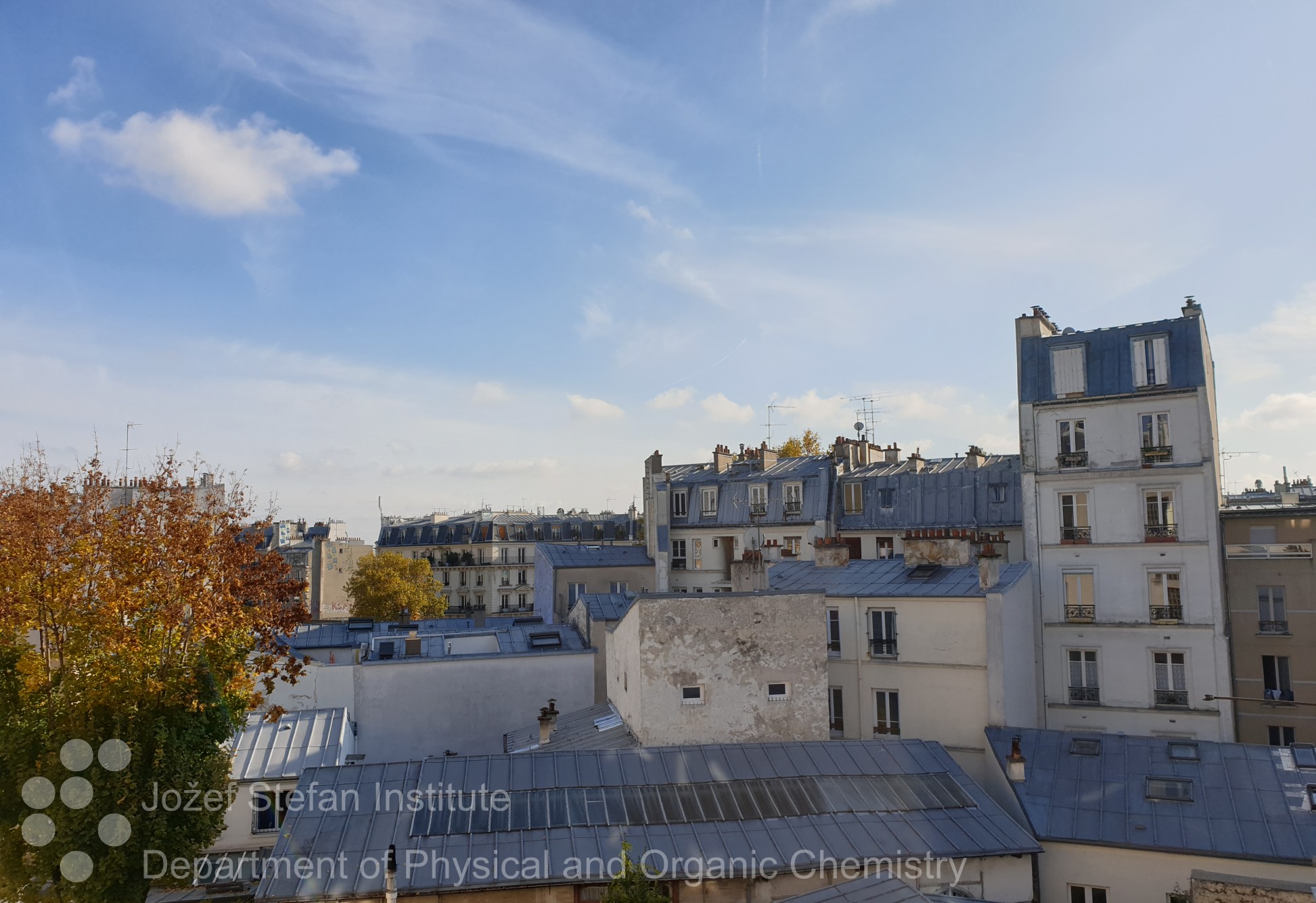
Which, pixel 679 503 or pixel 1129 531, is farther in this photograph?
pixel 679 503

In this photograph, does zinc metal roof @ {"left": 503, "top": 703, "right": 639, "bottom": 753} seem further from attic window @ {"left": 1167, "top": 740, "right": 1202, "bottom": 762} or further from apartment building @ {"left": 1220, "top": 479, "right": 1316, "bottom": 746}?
apartment building @ {"left": 1220, "top": 479, "right": 1316, "bottom": 746}

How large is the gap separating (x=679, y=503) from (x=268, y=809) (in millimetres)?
28485

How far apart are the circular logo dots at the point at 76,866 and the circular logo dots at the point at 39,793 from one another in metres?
0.98

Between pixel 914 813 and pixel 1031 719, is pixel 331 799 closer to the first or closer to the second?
pixel 914 813

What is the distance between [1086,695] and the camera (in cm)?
2869

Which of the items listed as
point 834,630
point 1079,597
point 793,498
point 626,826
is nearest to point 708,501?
point 793,498

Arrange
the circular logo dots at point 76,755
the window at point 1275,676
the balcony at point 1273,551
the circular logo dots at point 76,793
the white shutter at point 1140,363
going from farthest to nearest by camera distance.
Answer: the white shutter at point 1140,363 → the balcony at point 1273,551 → the window at point 1275,676 → the circular logo dots at point 76,755 → the circular logo dots at point 76,793

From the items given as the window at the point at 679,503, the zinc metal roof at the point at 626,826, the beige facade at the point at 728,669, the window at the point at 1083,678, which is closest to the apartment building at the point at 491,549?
the window at the point at 679,503

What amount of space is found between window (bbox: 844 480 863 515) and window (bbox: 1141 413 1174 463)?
1630cm

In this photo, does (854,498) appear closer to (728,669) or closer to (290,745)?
(728,669)

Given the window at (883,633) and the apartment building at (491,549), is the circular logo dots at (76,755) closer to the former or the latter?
the window at (883,633)

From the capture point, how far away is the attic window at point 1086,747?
20078 millimetres

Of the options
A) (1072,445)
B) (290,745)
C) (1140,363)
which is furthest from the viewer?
(1072,445)

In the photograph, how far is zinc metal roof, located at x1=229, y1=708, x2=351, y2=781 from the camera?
22078mm
